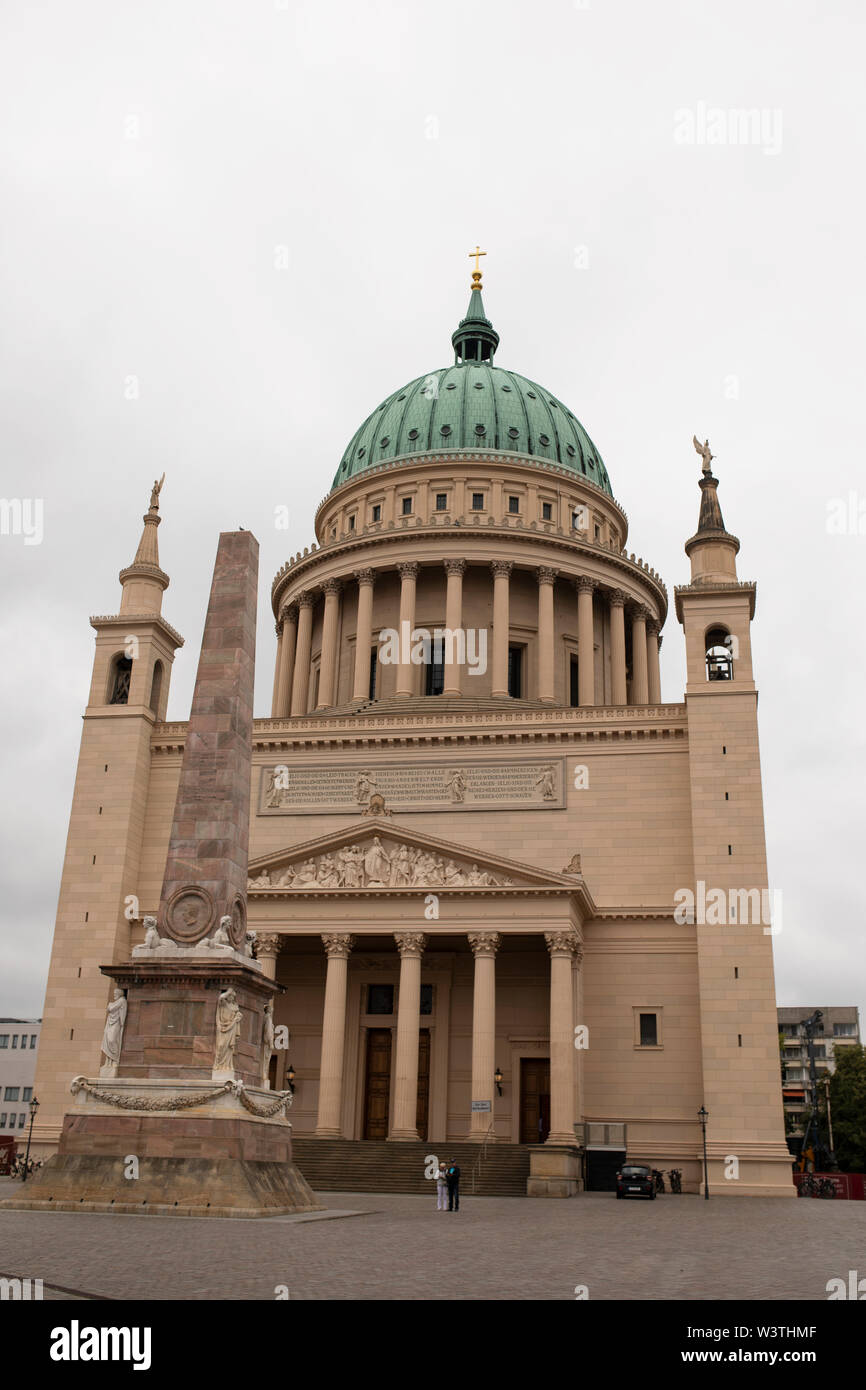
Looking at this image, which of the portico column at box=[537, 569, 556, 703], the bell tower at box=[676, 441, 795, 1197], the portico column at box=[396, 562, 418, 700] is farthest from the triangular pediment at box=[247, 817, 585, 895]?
the portico column at box=[537, 569, 556, 703]

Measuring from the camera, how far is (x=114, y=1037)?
74.7ft

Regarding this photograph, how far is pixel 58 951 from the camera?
5184 centimetres

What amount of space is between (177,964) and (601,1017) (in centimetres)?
2819

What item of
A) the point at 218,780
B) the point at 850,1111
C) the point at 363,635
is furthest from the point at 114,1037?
the point at 850,1111

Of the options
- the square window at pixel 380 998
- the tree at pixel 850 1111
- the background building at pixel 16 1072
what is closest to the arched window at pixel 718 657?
the square window at pixel 380 998

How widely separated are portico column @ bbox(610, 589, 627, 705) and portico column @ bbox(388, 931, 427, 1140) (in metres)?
24.3

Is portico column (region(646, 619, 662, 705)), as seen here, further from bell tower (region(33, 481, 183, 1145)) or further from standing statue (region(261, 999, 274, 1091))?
standing statue (region(261, 999, 274, 1091))

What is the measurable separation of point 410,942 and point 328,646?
88.1 ft

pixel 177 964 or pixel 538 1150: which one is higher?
pixel 177 964

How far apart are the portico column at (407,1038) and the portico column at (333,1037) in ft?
6.55

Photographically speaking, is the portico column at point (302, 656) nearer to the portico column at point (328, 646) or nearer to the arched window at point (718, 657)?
the portico column at point (328, 646)

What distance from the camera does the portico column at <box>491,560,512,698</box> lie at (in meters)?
64.2
